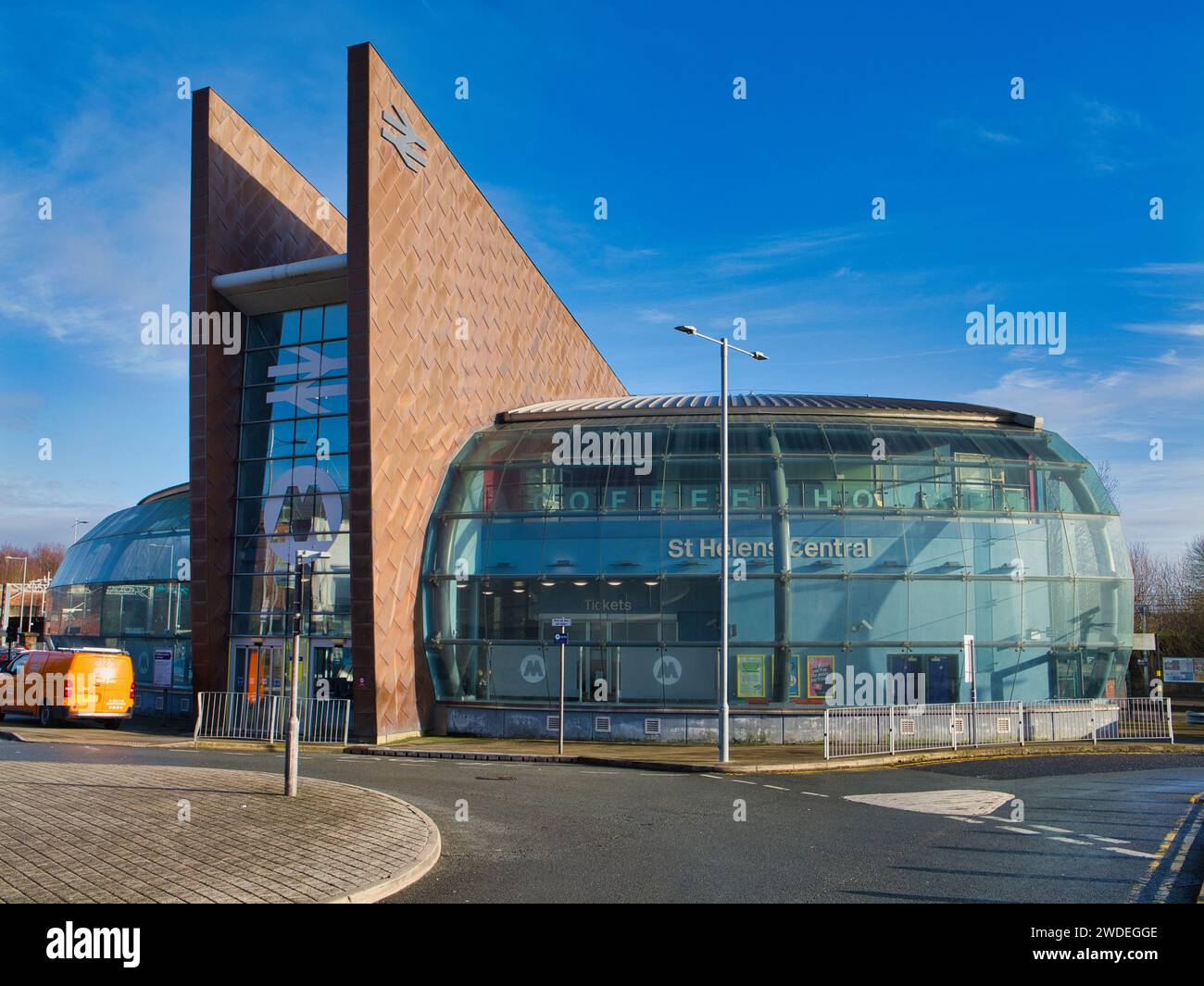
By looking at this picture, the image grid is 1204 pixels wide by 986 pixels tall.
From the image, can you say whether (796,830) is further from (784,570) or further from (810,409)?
Result: (810,409)

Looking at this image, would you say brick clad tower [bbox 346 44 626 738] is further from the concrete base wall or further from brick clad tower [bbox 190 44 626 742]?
the concrete base wall

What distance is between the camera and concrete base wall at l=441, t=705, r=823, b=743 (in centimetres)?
2619

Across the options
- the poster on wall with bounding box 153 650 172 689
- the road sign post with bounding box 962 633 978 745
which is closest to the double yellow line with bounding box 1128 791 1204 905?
the road sign post with bounding box 962 633 978 745

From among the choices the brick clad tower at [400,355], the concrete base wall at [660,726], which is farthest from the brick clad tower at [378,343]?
the concrete base wall at [660,726]

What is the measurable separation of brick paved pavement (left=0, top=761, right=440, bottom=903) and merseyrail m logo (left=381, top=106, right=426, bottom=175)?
18.5 m

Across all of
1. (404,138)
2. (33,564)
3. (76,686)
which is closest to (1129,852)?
(404,138)

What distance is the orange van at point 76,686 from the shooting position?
2938 centimetres

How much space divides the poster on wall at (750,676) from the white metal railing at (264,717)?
10.6m

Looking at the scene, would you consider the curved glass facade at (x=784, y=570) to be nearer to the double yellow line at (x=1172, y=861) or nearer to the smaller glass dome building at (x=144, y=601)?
the smaller glass dome building at (x=144, y=601)

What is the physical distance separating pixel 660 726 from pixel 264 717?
11.4 meters

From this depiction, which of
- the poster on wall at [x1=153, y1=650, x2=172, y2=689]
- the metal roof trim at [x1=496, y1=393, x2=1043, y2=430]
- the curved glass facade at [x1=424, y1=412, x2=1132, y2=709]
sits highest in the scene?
the metal roof trim at [x1=496, y1=393, x2=1043, y2=430]
